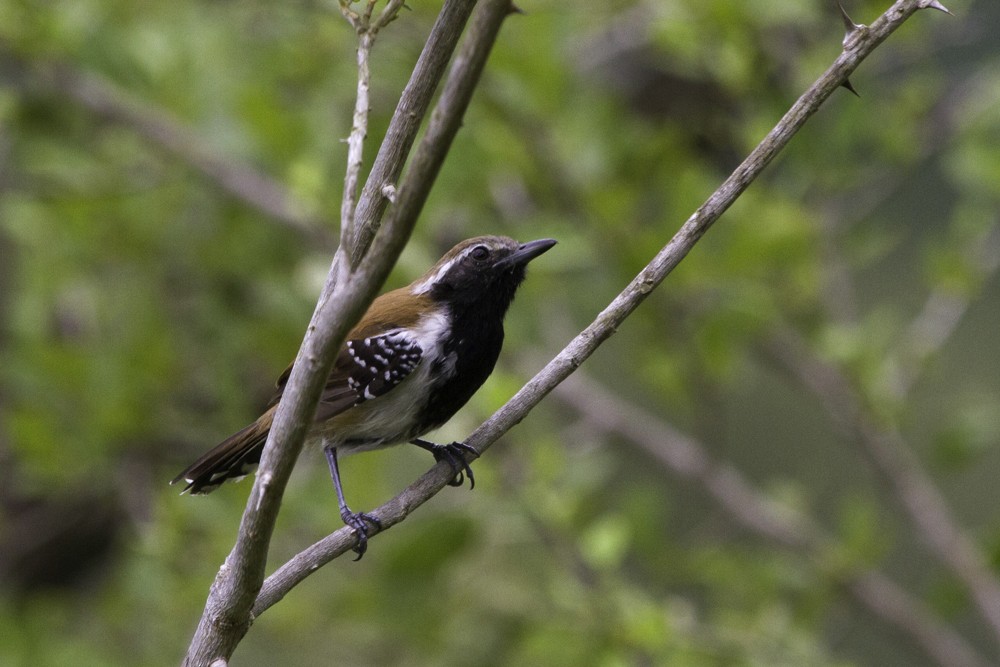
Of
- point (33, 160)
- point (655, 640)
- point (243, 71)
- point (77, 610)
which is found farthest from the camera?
point (77, 610)

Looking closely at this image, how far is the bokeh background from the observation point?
482 centimetres

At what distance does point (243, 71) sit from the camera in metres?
5.43

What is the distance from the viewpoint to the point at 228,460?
352 centimetres

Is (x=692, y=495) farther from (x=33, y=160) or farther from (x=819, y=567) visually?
(x=33, y=160)

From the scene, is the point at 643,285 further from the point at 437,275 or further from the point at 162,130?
the point at 162,130

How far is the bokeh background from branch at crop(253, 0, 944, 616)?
169 cm

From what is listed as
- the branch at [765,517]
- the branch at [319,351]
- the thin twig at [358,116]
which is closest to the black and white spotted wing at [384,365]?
the branch at [319,351]

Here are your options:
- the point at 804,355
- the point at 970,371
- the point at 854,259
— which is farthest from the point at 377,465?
the point at 970,371

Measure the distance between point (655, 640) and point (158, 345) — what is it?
2.81m

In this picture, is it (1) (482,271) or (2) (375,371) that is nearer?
(2) (375,371)

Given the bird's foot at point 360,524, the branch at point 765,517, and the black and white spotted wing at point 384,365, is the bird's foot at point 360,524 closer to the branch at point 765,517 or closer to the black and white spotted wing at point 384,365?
the black and white spotted wing at point 384,365

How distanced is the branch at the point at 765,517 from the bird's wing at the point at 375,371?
6.51 feet

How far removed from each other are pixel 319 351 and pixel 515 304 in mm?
2862

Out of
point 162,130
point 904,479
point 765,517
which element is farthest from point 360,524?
point 904,479
